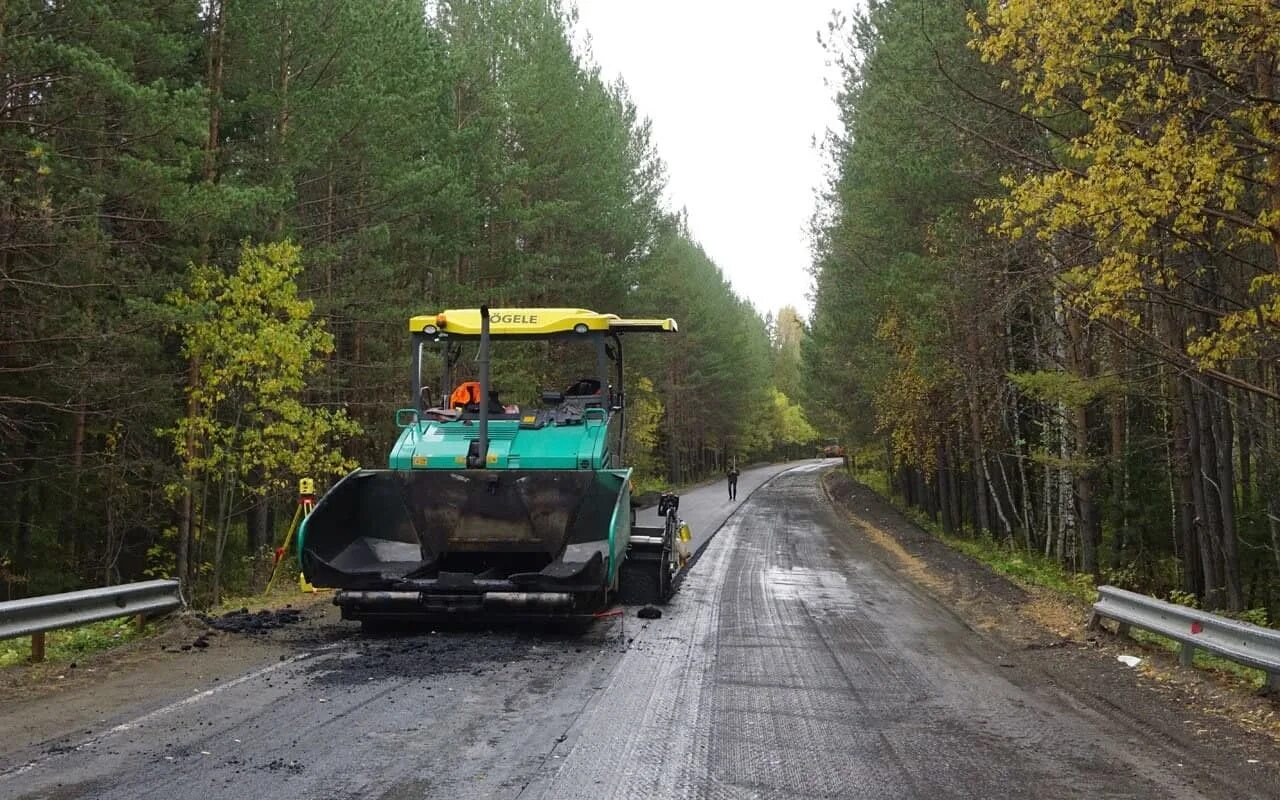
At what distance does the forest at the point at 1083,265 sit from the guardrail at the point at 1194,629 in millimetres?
2155

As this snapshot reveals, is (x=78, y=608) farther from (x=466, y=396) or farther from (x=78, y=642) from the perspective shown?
(x=466, y=396)

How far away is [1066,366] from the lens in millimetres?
16609

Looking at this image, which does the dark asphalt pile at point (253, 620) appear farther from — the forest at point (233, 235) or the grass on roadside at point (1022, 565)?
the grass on roadside at point (1022, 565)

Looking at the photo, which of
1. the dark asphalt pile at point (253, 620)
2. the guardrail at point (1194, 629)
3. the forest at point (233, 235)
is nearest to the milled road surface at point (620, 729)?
the dark asphalt pile at point (253, 620)

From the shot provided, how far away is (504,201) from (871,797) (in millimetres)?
21072

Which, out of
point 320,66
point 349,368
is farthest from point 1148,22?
point 349,368

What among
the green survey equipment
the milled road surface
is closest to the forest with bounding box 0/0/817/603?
the green survey equipment

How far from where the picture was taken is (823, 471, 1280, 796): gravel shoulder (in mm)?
5461

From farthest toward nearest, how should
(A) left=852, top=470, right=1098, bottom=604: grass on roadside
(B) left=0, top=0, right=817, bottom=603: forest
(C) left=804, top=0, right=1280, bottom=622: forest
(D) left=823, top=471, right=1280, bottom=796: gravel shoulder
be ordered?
(A) left=852, top=470, right=1098, bottom=604: grass on roadside → (B) left=0, top=0, right=817, bottom=603: forest → (C) left=804, top=0, right=1280, bottom=622: forest → (D) left=823, top=471, right=1280, bottom=796: gravel shoulder

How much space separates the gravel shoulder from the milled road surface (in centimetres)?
15

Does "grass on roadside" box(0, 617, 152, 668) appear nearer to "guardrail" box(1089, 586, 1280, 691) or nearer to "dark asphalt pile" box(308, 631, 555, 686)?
"dark asphalt pile" box(308, 631, 555, 686)

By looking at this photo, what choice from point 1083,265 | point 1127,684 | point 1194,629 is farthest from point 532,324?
point 1194,629

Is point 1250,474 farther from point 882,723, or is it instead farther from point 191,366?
point 191,366

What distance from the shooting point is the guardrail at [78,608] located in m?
6.89
